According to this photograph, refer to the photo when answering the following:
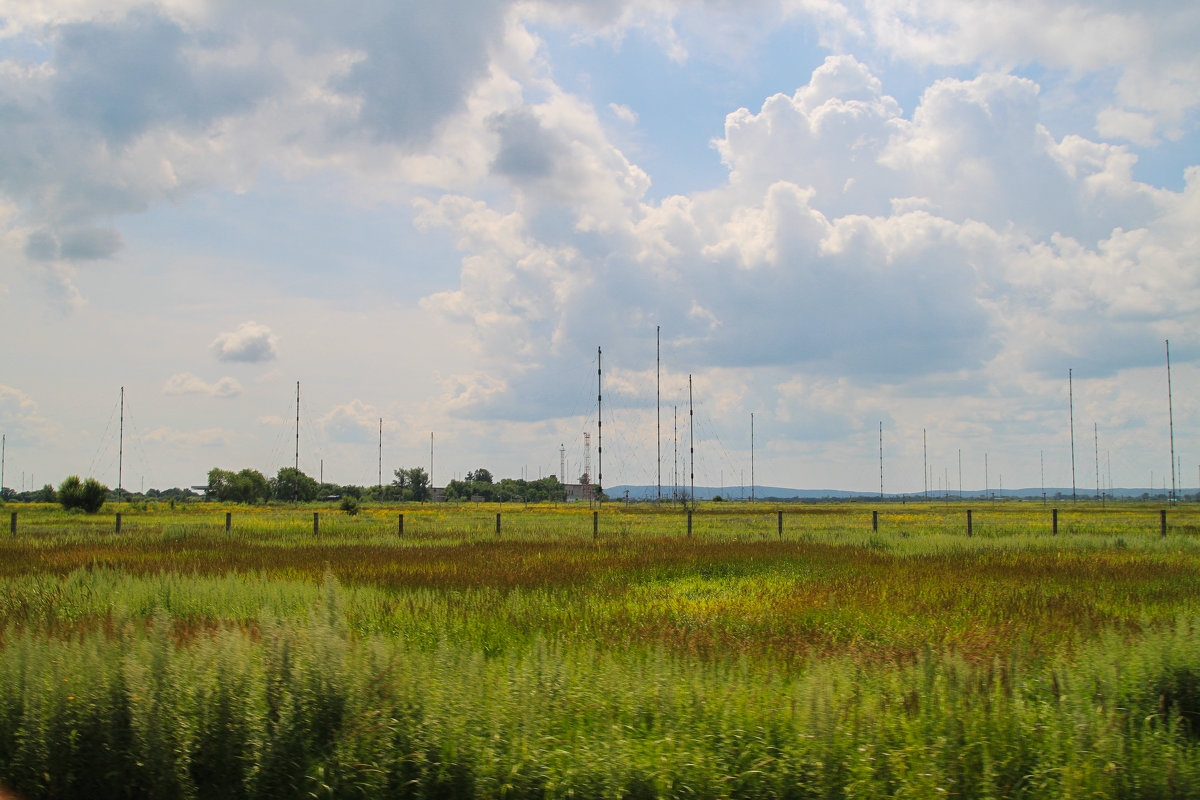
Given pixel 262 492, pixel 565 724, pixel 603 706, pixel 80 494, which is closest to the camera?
pixel 565 724

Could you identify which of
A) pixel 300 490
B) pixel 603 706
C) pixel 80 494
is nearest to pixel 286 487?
pixel 300 490

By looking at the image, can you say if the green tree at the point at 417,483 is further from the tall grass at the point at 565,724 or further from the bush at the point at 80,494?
the tall grass at the point at 565,724

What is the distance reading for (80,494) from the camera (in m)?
68.2

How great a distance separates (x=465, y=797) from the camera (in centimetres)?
560

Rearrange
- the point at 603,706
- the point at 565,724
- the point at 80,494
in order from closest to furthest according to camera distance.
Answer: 1. the point at 565,724
2. the point at 603,706
3. the point at 80,494

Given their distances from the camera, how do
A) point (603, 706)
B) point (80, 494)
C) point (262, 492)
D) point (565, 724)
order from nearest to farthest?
point (565, 724)
point (603, 706)
point (80, 494)
point (262, 492)

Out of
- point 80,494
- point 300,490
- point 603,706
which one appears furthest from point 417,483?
point 603,706

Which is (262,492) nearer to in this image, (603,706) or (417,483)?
(417,483)

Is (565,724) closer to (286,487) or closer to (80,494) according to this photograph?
(80,494)

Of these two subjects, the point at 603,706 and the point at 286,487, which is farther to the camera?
the point at 286,487

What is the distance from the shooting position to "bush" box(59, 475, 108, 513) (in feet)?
224

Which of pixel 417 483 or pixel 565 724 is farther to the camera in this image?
pixel 417 483

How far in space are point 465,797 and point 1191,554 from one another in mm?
26967

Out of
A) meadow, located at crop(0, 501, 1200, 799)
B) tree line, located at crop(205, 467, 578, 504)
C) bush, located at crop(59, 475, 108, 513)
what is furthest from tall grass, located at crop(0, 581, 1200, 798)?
tree line, located at crop(205, 467, 578, 504)
